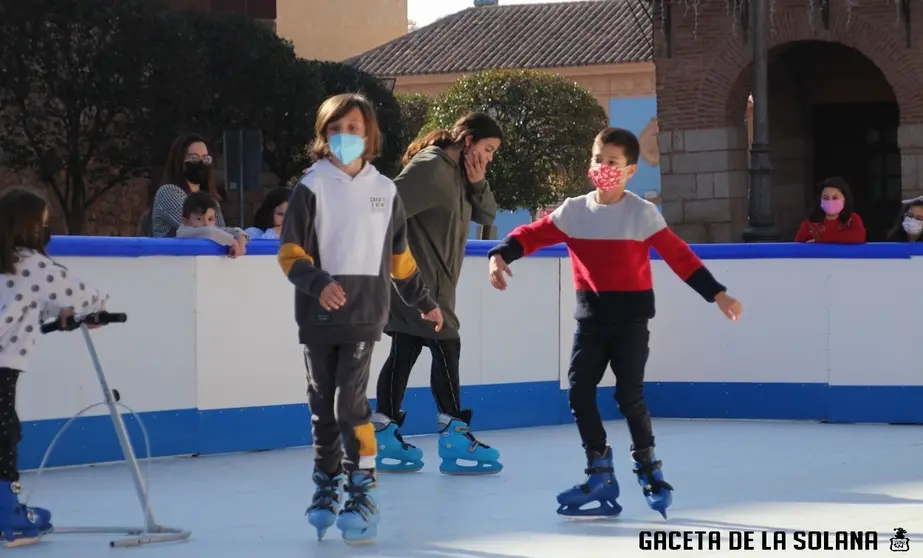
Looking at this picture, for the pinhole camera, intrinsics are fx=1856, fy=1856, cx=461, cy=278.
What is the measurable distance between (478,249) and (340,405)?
4307 millimetres

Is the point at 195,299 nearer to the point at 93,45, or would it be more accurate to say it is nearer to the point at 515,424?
the point at 515,424

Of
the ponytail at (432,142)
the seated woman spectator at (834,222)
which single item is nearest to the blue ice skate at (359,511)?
the ponytail at (432,142)

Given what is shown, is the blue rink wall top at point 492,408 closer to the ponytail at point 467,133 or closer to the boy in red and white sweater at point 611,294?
the ponytail at point 467,133

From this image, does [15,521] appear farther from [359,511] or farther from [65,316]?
[359,511]

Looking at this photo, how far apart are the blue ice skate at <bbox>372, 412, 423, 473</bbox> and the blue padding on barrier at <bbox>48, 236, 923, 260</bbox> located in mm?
1493

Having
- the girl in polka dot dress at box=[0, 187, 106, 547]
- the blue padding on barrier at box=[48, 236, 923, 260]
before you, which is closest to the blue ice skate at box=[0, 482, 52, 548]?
the girl in polka dot dress at box=[0, 187, 106, 547]

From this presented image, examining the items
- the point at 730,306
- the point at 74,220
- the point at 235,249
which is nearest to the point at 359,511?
the point at 730,306

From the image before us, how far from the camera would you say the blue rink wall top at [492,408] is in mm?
9242

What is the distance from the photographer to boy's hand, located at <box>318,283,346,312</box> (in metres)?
6.45

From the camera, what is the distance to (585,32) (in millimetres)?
69625

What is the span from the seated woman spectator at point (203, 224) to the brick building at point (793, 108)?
66.3ft

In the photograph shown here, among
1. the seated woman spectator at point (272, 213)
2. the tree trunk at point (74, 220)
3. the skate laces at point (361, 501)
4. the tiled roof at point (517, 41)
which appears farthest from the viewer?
the tiled roof at point (517, 41)

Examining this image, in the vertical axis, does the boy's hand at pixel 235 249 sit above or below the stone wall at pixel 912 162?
below

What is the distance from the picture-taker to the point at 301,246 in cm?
665
